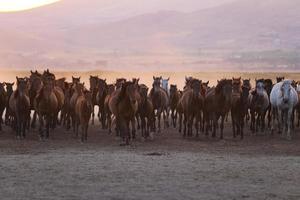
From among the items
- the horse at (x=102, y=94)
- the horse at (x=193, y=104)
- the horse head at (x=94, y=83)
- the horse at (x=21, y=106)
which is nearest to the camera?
the horse at (x=21, y=106)

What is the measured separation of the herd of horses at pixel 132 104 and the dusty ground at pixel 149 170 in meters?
1.08

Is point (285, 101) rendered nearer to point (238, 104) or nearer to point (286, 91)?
point (286, 91)

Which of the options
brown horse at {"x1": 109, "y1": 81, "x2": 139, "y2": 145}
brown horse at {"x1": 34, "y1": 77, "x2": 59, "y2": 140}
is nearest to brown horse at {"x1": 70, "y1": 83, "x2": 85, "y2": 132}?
brown horse at {"x1": 34, "y1": 77, "x2": 59, "y2": 140}

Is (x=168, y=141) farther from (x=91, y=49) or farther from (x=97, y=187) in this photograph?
(x=91, y=49)

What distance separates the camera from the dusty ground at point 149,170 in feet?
44.8

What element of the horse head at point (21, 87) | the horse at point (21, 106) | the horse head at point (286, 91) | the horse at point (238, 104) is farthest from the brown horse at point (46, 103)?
the horse head at point (286, 91)

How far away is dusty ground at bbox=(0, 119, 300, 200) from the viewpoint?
1366 centimetres

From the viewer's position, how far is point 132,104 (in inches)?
907

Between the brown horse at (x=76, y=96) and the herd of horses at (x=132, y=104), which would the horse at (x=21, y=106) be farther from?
the brown horse at (x=76, y=96)

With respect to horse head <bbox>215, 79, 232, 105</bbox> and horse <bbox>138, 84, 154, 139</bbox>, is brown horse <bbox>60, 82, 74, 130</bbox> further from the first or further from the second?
horse head <bbox>215, 79, 232, 105</bbox>

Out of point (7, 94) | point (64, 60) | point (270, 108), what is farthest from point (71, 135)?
point (64, 60)

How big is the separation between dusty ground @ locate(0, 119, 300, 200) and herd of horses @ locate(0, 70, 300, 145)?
1.08 metres

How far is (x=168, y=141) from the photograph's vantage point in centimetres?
2431

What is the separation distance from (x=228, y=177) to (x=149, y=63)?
126 m
